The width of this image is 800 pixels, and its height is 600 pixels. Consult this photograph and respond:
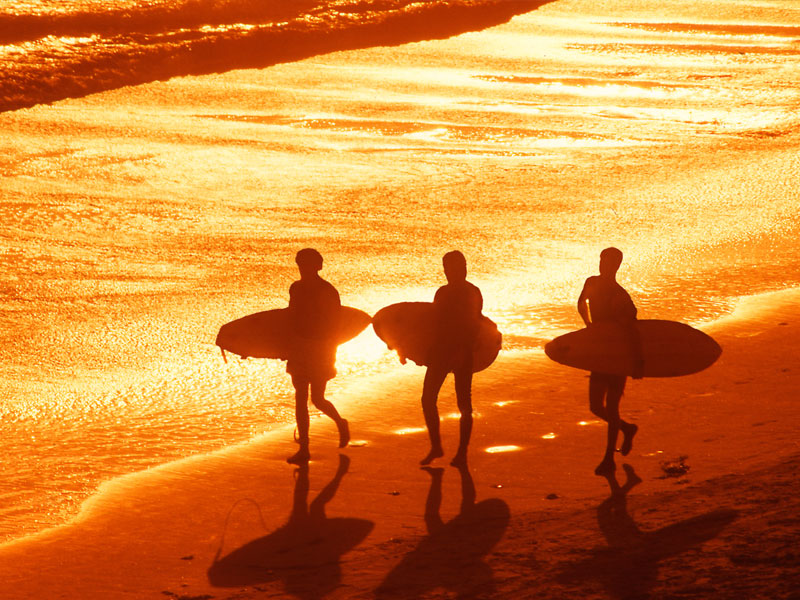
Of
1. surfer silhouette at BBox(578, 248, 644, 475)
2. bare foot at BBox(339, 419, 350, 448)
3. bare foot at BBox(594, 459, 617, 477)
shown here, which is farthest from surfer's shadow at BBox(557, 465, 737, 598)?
bare foot at BBox(339, 419, 350, 448)

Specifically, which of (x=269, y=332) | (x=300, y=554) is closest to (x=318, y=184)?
(x=269, y=332)

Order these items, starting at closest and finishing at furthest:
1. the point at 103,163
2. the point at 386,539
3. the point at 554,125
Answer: the point at 386,539 → the point at 103,163 → the point at 554,125

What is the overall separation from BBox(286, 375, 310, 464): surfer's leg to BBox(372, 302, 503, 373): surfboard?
2.23ft

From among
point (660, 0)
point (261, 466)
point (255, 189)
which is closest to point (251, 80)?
point (255, 189)

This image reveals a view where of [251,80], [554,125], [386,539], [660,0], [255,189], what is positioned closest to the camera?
[386,539]

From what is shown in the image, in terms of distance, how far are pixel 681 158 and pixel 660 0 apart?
19371mm

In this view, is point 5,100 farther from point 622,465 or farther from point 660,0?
point 660,0

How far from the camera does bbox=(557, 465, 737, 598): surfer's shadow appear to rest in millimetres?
6898

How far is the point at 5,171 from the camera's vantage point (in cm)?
2016

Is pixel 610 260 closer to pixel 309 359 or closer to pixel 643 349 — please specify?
pixel 643 349

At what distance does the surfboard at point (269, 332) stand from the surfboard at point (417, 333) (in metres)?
0.18

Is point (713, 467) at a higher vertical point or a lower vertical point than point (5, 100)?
lower

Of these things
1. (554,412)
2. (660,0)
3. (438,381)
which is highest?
(660,0)

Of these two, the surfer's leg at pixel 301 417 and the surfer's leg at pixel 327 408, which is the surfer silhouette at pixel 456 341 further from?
the surfer's leg at pixel 301 417
